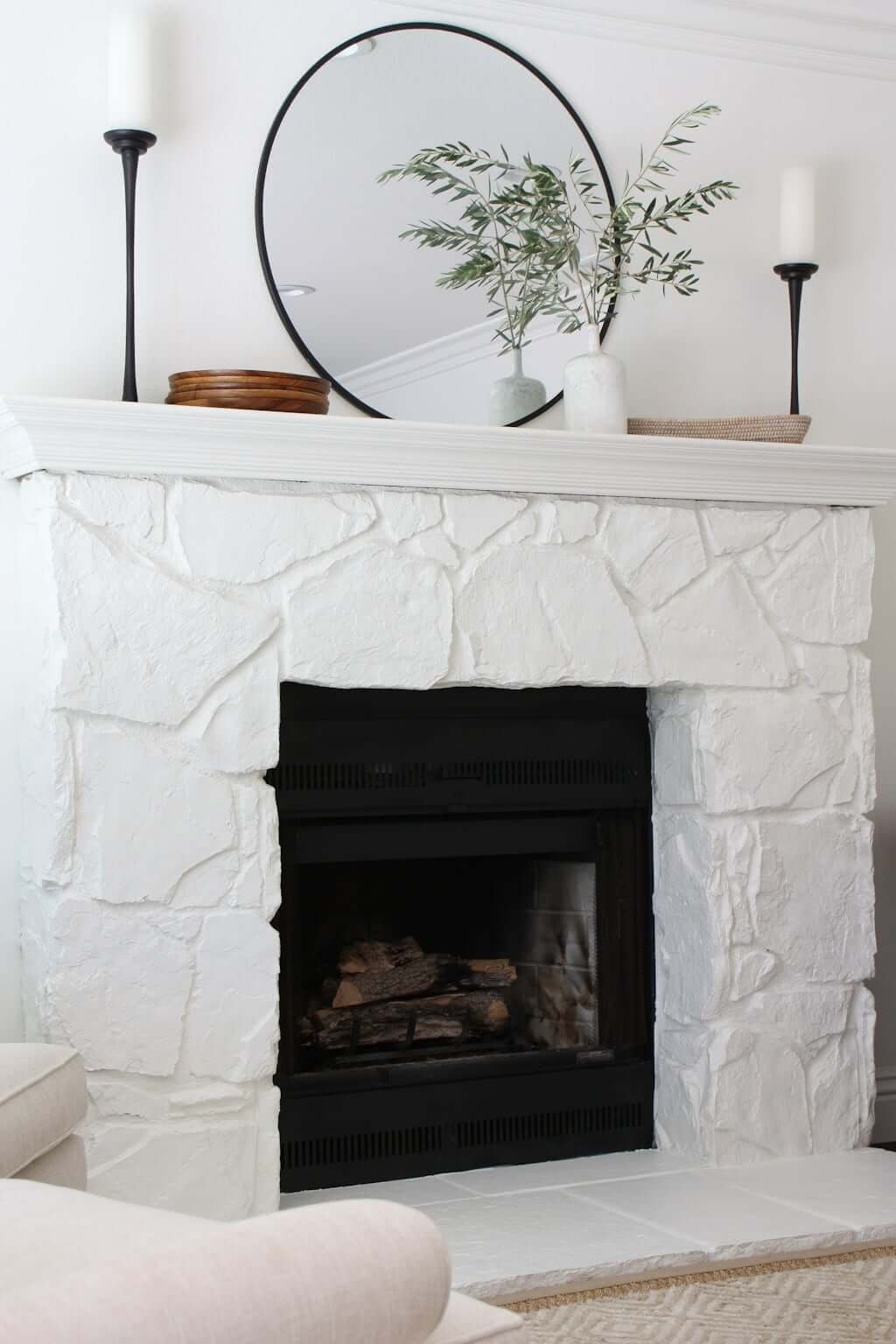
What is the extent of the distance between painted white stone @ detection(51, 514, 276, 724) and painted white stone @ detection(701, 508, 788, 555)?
901 mm

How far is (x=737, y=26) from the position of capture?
10.6ft

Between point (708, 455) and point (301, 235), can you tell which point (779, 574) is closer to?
point (708, 455)

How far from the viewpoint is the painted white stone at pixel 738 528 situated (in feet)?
9.45

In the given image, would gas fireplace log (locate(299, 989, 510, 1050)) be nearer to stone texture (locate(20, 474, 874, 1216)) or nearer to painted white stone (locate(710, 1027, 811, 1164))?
stone texture (locate(20, 474, 874, 1216))

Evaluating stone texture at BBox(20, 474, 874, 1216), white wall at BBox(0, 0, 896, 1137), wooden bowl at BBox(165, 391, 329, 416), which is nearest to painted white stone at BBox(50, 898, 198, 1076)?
stone texture at BBox(20, 474, 874, 1216)

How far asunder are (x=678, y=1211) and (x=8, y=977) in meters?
1.20

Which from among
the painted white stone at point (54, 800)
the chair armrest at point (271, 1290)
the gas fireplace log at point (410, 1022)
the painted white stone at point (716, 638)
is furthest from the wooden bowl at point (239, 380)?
the chair armrest at point (271, 1290)

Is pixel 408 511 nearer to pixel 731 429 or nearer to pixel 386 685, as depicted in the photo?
pixel 386 685

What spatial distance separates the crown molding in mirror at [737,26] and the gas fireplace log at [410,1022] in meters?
1.92

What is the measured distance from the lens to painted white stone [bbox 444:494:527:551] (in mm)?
2691

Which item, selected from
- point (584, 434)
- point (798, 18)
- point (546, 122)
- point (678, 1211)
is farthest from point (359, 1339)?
point (798, 18)

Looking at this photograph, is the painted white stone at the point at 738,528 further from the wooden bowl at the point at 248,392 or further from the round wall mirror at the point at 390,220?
the wooden bowl at the point at 248,392

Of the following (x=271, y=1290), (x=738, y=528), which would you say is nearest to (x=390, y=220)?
(x=738, y=528)

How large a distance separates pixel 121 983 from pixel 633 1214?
3.07 feet
